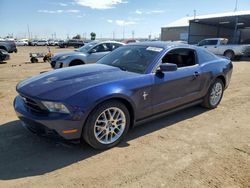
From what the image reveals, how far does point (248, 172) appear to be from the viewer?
3.13 meters

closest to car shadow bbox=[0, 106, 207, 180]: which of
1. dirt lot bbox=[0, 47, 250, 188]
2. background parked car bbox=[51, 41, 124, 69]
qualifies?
dirt lot bbox=[0, 47, 250, 188]

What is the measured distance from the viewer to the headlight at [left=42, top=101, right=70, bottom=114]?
3.23 metres

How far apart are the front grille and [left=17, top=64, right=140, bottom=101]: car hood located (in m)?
0.08

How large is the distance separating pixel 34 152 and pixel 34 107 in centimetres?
64

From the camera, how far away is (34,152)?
139 inches

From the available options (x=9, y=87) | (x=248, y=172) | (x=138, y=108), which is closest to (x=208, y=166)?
(x=248, y=172)

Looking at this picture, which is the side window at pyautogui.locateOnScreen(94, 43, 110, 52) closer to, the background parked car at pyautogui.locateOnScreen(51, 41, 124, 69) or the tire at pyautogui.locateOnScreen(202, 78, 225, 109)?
the background parked car at pyautogui.locateOnScreen(51, 41, 124, 69)

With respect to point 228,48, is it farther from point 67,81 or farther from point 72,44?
point 72,44

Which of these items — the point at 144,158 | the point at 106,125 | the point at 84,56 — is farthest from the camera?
the point at 84,56

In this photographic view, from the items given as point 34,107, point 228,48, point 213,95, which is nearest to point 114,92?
point 34,107

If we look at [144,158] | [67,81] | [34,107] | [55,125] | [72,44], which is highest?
[67,81]

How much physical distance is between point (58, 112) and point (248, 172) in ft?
8.30

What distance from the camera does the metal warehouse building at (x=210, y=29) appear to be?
32506 millimetres

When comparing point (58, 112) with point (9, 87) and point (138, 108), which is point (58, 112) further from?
point (9, 87)
